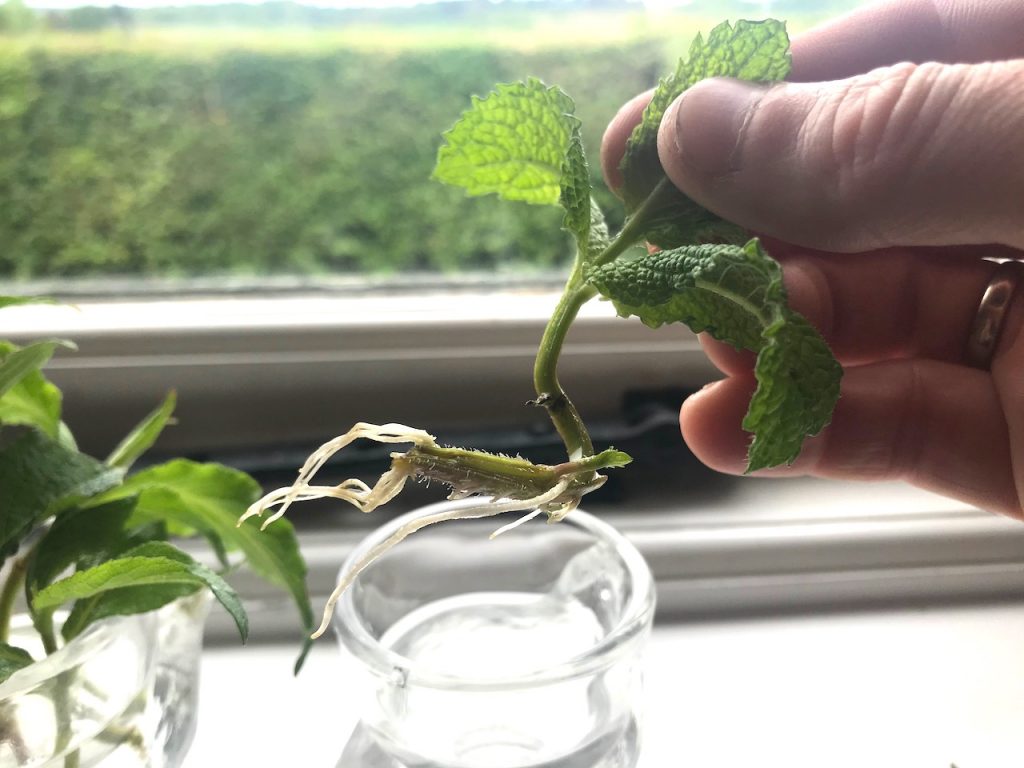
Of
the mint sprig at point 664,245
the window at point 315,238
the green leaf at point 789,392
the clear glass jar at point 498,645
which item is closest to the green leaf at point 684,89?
the mint sprig at point 664,245

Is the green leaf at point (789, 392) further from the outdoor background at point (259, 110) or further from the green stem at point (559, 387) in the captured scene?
the outdoor background at point (259, 110)

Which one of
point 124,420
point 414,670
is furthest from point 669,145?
point 124,420

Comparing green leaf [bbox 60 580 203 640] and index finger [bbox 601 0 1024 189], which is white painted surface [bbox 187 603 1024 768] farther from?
index finger [bbox 601 0 1024 189]

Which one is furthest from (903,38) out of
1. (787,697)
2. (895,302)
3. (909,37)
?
(787,697)

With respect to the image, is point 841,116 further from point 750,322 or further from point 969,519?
point 969,519

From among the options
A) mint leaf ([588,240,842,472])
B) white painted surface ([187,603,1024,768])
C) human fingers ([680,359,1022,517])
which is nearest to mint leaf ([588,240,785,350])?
mint leaf ([588,240,842,472])
